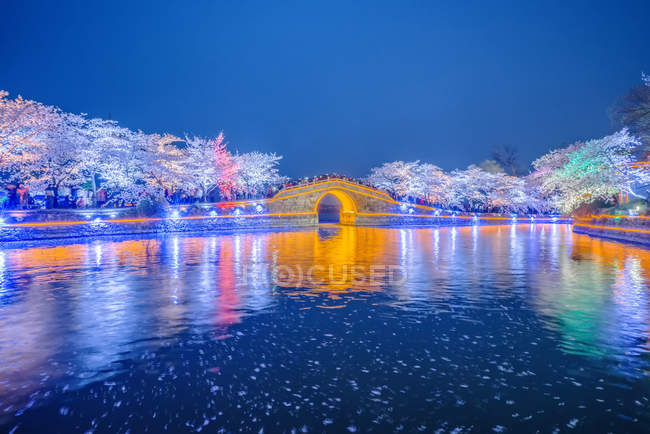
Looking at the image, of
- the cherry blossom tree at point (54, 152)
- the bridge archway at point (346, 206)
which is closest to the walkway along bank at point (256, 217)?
the bridge archway at point (346, 206)

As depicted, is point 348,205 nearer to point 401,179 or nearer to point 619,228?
point 401,179

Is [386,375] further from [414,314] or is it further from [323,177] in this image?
[323,177]

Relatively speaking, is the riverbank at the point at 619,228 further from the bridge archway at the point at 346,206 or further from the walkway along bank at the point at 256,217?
the bridge archway at the point at 346,206

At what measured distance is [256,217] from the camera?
44625 mm

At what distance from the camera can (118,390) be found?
5.45m

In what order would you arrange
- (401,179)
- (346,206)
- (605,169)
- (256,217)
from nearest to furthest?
(605,169), (256,217), (346,206), (401,179)

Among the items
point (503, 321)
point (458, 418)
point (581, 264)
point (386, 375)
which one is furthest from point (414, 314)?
point (581, 264)

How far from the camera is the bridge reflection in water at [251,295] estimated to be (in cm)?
708

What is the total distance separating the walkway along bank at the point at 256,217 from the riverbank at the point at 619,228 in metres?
21.3

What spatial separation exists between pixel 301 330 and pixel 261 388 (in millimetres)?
2500

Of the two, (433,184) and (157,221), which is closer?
(157,221)

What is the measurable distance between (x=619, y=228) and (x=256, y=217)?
111ft

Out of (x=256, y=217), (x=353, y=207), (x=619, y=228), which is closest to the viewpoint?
(x=619, y=228)

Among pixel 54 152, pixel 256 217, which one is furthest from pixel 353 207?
pixel 54 152
